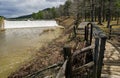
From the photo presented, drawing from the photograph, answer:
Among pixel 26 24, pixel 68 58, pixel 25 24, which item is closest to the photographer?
pixel 68 58

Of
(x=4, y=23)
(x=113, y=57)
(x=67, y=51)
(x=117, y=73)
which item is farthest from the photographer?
(x=4, y=23)

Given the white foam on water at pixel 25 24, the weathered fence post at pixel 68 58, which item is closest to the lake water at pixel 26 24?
the white foam on water at pixel 25 24

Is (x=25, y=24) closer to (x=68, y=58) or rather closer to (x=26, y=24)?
(x=26, y=24)

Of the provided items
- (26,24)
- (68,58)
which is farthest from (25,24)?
(68,58)

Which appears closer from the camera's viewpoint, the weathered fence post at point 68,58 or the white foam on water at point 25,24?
the weathered fence post at point 68,58

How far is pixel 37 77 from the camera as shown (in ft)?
26.7

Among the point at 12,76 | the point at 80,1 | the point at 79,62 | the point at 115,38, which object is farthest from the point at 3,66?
the point at 80,1

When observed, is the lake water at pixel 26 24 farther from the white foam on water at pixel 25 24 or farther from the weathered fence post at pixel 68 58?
the weathered fence post at pixel 68 58

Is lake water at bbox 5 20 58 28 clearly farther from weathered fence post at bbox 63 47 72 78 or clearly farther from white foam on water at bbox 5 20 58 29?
weathered fence post at bbox 63 47 72 78

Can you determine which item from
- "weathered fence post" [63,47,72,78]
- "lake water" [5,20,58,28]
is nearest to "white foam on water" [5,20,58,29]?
"lake water" [5,20,58,28]

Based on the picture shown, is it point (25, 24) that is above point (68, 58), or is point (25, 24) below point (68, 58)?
below

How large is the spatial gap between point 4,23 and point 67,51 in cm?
5069

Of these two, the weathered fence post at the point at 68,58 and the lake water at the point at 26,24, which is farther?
the lake water at the point at 26,24

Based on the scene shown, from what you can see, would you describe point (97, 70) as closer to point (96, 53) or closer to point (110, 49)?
point (96, 53)
